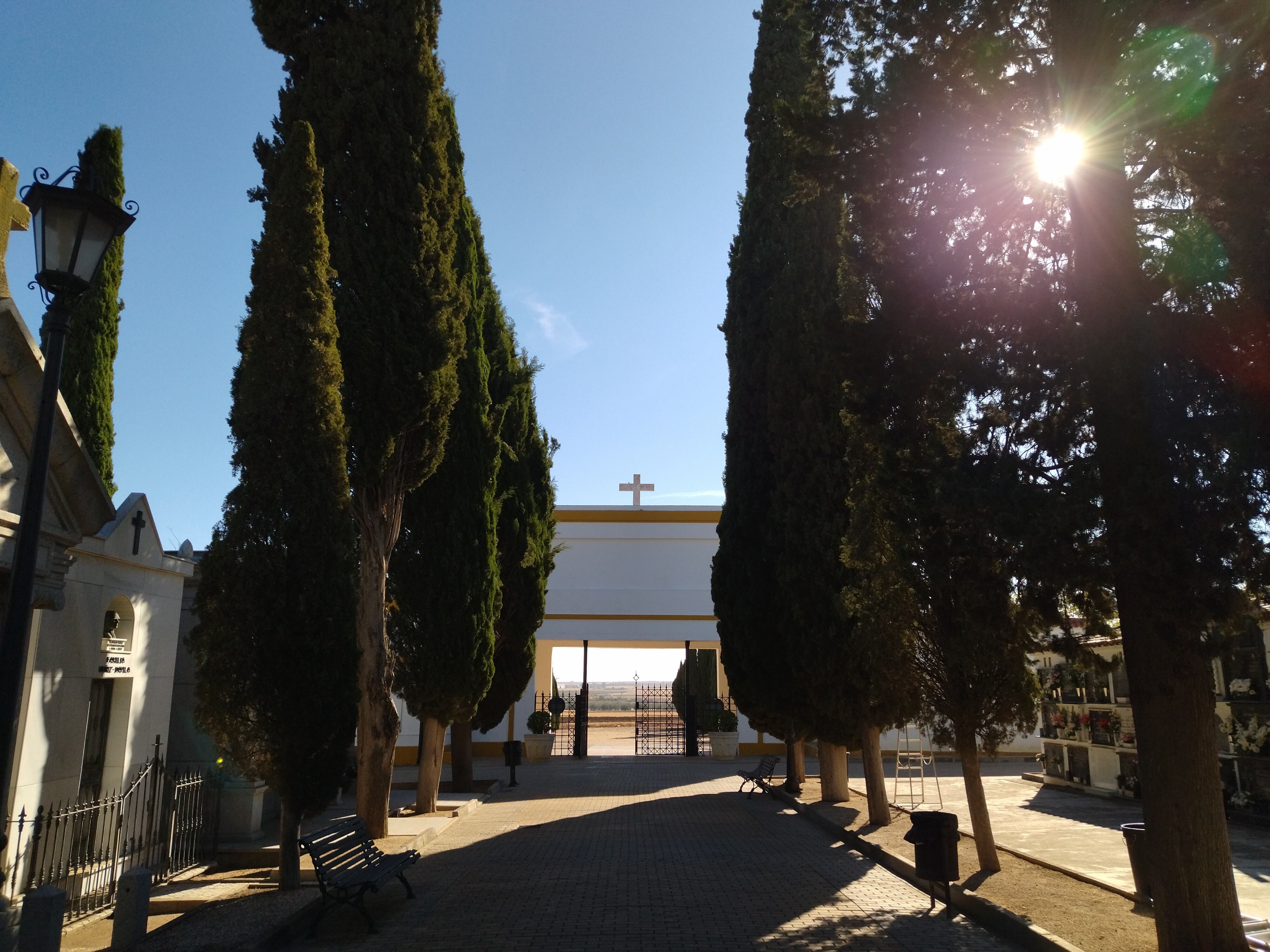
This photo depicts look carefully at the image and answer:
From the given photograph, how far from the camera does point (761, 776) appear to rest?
1686 cm

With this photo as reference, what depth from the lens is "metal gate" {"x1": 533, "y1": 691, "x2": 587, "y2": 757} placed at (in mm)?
24984

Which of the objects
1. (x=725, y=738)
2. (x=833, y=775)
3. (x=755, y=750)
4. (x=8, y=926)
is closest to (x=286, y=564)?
(x=8, y=926)

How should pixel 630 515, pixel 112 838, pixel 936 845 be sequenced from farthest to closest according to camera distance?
1. pixel 630 515
2. pixel 112 838
3. pixel 936 845

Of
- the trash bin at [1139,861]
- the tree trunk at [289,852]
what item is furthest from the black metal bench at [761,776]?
the tree trunk at [289,852]

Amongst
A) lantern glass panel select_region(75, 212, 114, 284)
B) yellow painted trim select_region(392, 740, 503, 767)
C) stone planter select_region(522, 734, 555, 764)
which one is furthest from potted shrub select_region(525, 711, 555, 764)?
lantern glass panel select_region(75, 212, 114, 284)

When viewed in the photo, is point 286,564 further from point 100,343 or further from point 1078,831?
point 1078,831

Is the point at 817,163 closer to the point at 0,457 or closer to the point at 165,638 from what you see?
the point at 0,457

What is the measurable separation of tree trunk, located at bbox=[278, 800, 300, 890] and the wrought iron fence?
3.55ft

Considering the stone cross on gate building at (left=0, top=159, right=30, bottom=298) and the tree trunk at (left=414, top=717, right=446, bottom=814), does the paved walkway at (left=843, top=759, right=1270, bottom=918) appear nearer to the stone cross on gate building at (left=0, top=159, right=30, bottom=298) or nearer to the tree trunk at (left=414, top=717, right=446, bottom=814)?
the tree trunk at (left=414, top=717, right=446, bottom=814)

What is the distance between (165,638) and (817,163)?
29.8 ft

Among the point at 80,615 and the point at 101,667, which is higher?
the point at 80,615

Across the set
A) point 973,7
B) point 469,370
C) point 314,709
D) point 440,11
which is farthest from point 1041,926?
point 440,11

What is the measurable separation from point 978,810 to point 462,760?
1108cm

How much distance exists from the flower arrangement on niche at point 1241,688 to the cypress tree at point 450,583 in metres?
11.3
